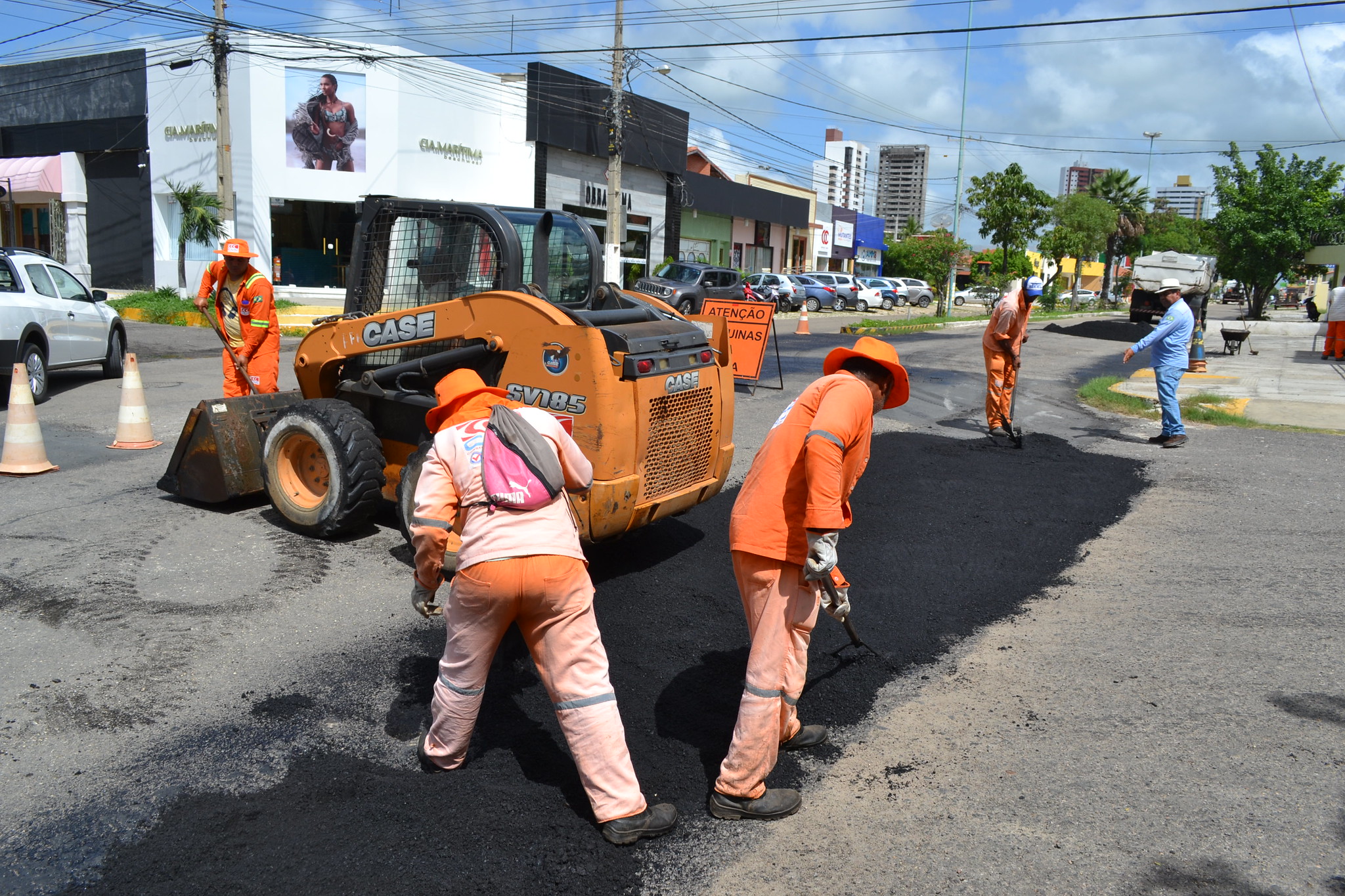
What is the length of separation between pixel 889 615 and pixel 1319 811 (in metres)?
2.29

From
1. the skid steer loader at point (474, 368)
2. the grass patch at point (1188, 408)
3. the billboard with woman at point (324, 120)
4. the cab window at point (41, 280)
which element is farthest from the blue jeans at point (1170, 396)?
the billboard with woman at point (324, 120)

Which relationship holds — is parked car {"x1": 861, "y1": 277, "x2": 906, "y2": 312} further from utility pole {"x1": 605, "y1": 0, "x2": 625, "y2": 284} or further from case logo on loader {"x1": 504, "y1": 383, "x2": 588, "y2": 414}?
case logo on loader {"x1": 504, "y1": 383, "x2": 588, "y2": 414}

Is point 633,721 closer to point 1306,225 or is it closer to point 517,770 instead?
point 517,770

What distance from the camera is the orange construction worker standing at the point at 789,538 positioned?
11.1 ft

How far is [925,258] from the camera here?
6688 centimetres

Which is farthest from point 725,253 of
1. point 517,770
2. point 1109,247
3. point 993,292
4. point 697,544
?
point 517,770

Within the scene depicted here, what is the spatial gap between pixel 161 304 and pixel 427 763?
25.4 m

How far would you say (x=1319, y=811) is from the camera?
3.52 meters

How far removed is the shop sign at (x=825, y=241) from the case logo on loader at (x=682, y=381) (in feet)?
185

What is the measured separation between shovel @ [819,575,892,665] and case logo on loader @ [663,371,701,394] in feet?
5.31

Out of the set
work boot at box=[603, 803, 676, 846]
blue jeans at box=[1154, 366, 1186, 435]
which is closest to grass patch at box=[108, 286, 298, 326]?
blue jeans at box=[1154, 366, 1186, 435]

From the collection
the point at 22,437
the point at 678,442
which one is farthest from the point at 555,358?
the point at 22,437

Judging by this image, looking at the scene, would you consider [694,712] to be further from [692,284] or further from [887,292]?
[887,292]

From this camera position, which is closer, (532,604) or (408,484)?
(532,604)
